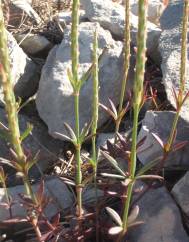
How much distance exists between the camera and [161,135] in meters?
2.38

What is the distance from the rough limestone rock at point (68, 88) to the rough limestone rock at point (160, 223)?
26.3 inches

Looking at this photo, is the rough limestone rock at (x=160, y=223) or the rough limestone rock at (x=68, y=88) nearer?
the rough limestone rock at (x=160, y=223)

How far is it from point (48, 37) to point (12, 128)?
2.04 meters

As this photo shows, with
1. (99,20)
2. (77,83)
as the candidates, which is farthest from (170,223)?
(99,20)

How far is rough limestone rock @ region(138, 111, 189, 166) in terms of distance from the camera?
7.66ft

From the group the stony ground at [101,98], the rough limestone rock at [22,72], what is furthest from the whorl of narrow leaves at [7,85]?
the rough limestone rock at [22,72]

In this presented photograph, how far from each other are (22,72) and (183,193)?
4.43 feet

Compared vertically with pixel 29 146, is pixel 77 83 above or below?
above

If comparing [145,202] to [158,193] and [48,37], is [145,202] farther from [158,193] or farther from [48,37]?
[48,37]

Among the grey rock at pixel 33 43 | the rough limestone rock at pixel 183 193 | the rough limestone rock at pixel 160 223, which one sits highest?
the grey rock at pixel 33 43

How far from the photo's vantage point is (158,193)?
90.4 inches

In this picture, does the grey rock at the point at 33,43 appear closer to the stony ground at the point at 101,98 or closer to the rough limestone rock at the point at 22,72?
the stony ground at the point at 101,98

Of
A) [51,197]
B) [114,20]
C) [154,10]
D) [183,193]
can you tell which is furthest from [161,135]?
[154,10]

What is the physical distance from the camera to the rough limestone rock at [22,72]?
2932mm
